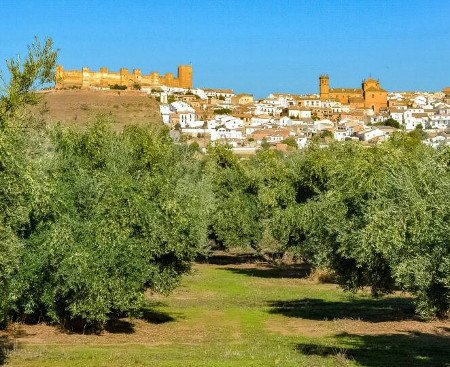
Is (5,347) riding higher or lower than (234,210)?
lower

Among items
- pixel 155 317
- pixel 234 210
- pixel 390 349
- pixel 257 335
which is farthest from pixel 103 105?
pixel 390 349

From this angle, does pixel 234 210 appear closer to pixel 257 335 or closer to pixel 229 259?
pixel 229 259

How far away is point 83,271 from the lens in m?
24.0

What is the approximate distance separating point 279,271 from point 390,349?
92.4ft

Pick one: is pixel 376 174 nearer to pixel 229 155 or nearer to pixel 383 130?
pixel 229 155

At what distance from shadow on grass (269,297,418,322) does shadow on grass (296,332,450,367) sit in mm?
4383

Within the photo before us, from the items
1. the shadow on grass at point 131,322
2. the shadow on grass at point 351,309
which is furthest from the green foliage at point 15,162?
the shadow on grass at point 351,309

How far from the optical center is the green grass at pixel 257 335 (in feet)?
68.8

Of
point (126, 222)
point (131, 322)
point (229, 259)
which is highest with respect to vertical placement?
point (126, 222)

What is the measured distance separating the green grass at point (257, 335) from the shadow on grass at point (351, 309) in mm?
47

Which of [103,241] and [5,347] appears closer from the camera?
[5,347]

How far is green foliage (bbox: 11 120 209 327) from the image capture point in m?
24.4

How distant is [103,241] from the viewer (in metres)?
25.3

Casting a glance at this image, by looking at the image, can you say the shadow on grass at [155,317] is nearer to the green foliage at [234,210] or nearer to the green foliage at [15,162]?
the green foliage at [15,162]
